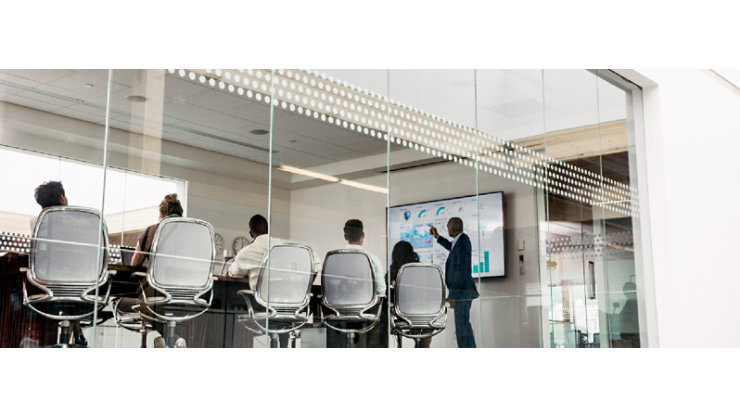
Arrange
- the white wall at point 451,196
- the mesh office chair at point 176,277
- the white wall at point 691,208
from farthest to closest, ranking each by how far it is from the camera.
A: the white wall at point 691,208 → the white wall at point 451,196 → the mesh office chair at point 176,277

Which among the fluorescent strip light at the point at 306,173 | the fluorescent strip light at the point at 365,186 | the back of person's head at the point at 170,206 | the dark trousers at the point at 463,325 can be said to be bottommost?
the dark trousers at the point at 463,325

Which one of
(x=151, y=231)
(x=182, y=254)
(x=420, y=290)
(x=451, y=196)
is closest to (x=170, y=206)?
(x=151, y=231)

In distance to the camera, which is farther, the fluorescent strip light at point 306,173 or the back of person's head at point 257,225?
the fluorescent strip light at point 306,173

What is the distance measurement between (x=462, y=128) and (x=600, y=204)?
1.50 metres

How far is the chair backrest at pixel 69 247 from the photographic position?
396 centimetres

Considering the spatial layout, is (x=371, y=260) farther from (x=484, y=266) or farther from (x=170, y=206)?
(x=170, y=206)

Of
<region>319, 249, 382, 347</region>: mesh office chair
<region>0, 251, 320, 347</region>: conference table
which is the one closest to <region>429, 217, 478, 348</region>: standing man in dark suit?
<region>319, 249, 382, 347</region>: mesh office chair

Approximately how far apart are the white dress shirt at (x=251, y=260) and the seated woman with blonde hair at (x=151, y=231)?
431 mm

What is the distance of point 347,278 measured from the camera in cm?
484

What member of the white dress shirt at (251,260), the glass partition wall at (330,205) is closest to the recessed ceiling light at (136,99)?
the glass partition wall at (330,205)

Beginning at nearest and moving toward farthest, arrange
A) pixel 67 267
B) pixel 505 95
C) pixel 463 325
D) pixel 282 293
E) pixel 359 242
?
pixel 67 267, pixel 282 293, pixel 359 242, pixel 463 325, pixel 505 95

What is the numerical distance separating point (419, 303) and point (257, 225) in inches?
55.3

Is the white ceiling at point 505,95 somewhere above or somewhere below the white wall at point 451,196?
above

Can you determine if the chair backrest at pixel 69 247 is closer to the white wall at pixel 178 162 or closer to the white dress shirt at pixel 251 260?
the white wall at pixel 178 162
